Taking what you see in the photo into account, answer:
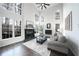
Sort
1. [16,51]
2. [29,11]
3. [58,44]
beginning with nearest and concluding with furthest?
[16,51], [29,11], [58,44]

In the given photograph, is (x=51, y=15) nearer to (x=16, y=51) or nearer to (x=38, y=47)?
(x=38, y=47)

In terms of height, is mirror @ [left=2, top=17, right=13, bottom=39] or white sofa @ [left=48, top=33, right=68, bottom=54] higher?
mirror @ [left=2, top=17, right=13, bottom=39]

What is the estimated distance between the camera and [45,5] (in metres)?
2.50

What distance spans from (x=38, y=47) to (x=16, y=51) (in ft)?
2.43

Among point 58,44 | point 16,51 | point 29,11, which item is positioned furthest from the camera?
point 58,44

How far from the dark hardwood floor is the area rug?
4.8 inches

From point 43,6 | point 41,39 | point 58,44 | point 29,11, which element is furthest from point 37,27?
point 58,44

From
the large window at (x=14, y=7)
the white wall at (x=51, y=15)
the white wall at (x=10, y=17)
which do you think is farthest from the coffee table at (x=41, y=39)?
the large window at (x=14, y=7)

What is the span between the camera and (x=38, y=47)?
2.62m

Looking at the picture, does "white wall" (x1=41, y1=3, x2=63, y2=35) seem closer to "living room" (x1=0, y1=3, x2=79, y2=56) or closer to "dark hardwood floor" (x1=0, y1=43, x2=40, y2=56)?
"living room" (x1=0, y1=3, x2=79, y2=56)

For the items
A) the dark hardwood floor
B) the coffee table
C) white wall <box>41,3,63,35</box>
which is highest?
white wall <box>41,3,63,35</box>

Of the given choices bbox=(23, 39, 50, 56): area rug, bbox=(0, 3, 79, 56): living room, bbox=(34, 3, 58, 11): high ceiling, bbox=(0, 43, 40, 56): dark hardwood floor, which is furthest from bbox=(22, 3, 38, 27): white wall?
bbox=(0, 43, 40, 56): dark hardwood floor

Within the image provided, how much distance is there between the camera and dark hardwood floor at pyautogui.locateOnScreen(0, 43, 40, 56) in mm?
2365

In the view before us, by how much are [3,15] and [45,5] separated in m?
1.41
